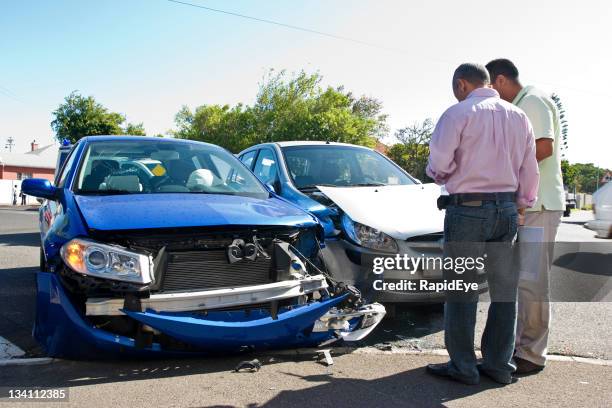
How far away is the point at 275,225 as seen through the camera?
3.60m

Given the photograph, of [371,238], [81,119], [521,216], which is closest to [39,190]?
[371,238]

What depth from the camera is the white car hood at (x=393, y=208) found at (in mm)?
4547

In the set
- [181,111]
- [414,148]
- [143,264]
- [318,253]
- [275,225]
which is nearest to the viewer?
[143,264]

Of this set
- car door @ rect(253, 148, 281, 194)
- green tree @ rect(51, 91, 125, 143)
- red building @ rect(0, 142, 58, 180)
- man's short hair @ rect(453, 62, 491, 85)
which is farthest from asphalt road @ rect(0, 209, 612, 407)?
red building @ rect(0, 142, 58, 180)

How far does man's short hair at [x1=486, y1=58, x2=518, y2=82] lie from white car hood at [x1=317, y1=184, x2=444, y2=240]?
1342 mm

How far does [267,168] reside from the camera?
6.47 m

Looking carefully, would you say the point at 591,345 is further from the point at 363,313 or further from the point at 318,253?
the point at 318,253

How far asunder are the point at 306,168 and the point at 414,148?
2441cm

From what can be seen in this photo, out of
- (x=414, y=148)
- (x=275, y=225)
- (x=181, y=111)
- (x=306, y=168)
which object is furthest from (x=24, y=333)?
(x=181, y=111)

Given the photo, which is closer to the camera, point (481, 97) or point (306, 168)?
point (481, 97)

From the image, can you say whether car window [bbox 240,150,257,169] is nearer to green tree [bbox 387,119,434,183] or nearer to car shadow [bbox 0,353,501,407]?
car shadow [bbox 0,353,501,407]

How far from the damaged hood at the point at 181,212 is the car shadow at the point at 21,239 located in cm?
824

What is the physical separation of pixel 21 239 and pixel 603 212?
11748 mm

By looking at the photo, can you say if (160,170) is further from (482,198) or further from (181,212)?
(482,198)
